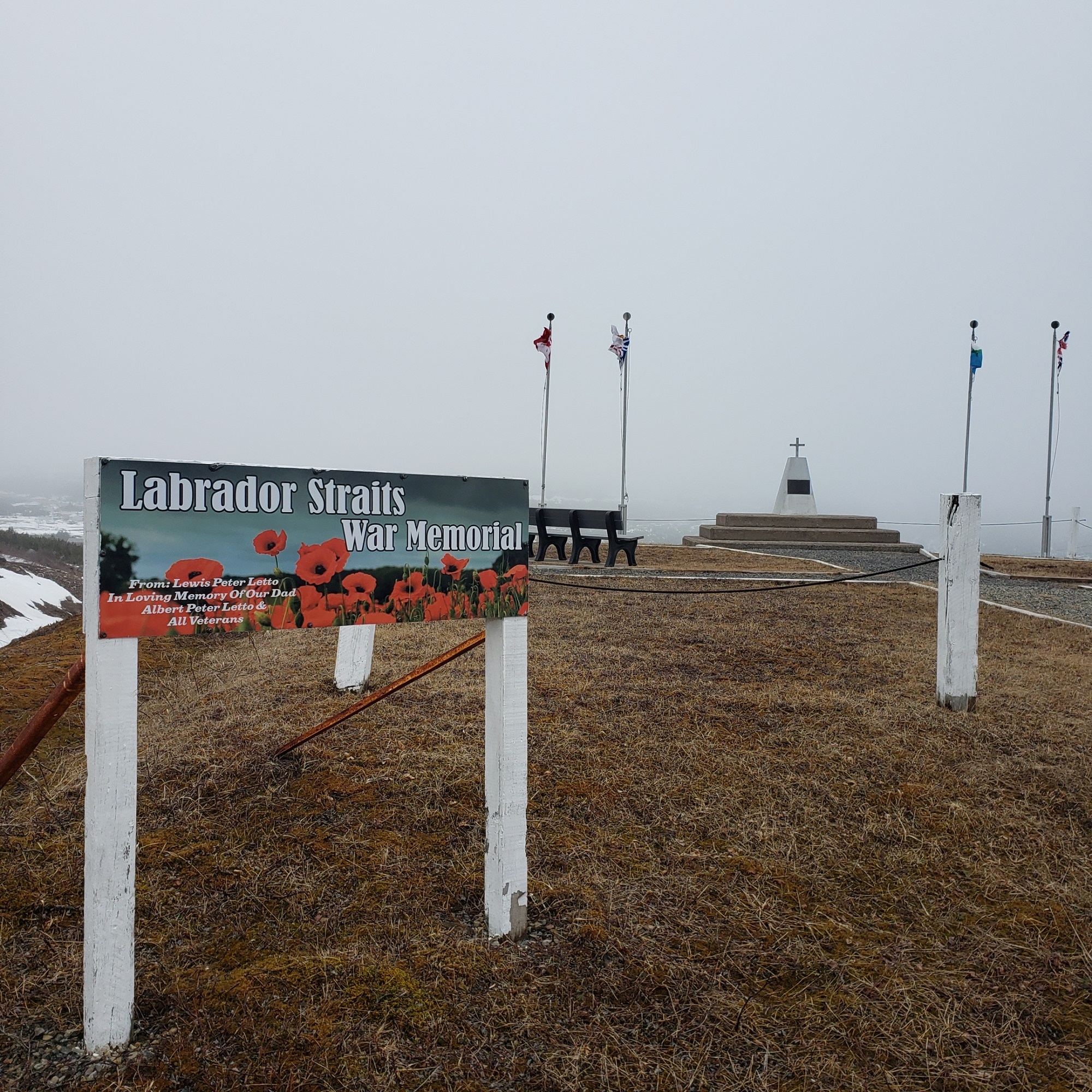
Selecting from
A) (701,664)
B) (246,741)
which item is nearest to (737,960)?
(246,741)

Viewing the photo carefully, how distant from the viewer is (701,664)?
5926 millimetres

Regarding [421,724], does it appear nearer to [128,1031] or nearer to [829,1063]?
[128,1031]

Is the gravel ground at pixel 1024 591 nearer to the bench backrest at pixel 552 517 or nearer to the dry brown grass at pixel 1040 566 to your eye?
the dry brown grass at pixel 1040 566

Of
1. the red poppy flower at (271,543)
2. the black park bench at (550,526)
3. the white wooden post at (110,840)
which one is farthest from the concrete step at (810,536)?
the white wooden post at (110,840)

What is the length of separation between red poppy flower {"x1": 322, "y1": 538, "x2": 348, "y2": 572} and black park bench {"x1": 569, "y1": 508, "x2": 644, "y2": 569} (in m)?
10.7

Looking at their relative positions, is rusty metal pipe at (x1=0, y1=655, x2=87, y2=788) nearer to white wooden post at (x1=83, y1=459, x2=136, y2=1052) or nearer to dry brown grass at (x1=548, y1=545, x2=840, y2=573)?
white wooden post at (x1=83, y1=459, x2=136, y2=1052)

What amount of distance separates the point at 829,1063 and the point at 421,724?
110 inches

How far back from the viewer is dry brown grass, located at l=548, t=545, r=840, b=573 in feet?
42.5

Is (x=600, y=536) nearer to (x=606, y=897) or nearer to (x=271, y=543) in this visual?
(x=606, y=897)

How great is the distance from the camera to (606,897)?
2715mm

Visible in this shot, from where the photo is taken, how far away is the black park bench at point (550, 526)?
13820 mm

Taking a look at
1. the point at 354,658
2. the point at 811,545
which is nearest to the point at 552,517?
the point at 354,658

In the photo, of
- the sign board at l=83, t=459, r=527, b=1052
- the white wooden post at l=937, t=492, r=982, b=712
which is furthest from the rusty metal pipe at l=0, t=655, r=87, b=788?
the white wooden post at l=937, t=492, r=982, b=712

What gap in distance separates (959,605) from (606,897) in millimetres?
3295
